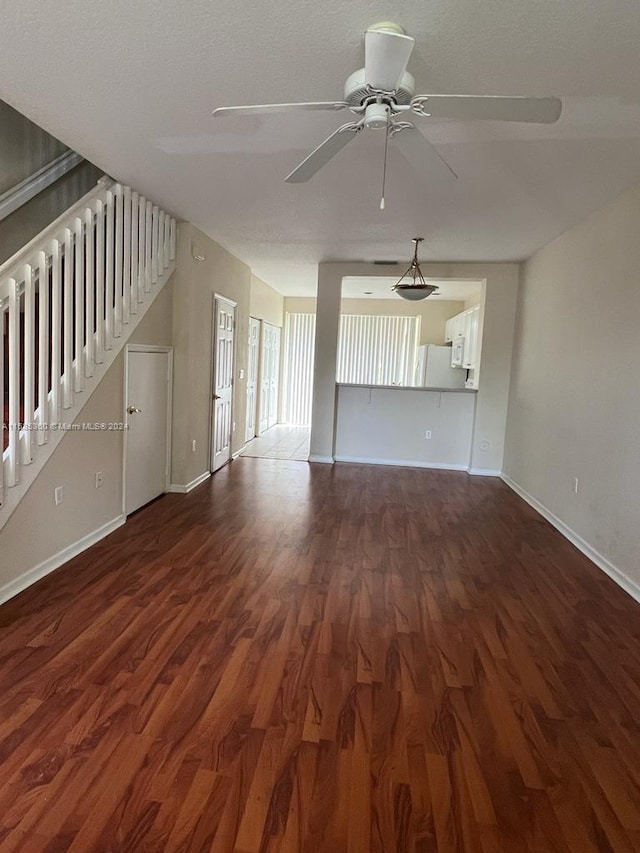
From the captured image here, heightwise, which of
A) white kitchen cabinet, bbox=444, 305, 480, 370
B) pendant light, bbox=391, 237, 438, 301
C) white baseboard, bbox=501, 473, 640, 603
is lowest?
white baseboard, bbox=501, 473, 640, 603

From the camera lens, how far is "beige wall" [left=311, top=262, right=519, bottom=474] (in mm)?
6156

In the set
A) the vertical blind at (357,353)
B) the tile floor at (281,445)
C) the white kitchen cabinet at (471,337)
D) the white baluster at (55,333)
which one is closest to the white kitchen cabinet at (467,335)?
the white kitchen cabinet at (471,337)

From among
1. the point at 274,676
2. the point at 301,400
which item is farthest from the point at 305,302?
the point at 274,676

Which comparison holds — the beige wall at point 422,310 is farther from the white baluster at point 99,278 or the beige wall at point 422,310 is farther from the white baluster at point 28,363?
the white baluster at point 28,363

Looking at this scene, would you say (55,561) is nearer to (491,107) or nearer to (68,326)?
(68,326)

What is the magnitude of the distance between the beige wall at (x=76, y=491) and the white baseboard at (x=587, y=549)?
3744 millimetres

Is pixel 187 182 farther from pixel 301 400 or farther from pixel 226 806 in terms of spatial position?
pixel 301 400

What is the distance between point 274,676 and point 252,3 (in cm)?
270

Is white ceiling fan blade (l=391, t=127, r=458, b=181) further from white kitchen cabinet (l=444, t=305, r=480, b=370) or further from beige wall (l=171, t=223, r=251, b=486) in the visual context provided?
white kitchen cabinet (l=444, t=305, r=480, b=370)

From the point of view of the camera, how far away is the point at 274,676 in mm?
2229

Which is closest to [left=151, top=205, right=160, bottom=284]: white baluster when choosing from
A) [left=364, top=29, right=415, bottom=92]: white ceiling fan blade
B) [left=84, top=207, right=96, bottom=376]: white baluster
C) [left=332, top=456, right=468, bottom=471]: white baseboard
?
[left=84, top=207, right=96, bottom=376]: white baluster

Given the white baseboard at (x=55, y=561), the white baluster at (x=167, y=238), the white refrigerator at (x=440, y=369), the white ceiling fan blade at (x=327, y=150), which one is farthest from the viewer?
the white refrigerator at (x=440, y=369)

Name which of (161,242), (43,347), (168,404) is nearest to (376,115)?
(43,347)

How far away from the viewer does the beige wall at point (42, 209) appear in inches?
148
